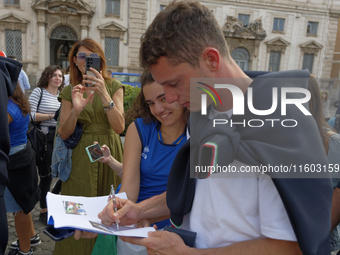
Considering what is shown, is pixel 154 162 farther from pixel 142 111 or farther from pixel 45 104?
pixel 45 104

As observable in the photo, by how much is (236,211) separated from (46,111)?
3746mm

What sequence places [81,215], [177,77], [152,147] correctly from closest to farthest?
[177,77] < [81,215] < [152,147]

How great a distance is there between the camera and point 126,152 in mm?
1820

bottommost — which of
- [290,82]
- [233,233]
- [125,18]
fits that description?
[233,233]

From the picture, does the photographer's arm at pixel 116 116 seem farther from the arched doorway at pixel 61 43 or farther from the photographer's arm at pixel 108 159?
the arched doorway at pixel 61 43

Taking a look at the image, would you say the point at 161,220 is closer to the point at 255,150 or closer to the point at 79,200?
the point at 79,200

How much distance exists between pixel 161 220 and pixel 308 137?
1167 millimetres

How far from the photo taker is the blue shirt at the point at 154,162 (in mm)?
1781

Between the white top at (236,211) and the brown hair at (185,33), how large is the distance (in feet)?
1.37

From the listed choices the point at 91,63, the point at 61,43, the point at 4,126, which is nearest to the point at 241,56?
the point at 61,43

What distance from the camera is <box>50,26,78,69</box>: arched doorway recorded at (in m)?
19.9

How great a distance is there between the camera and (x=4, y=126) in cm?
192

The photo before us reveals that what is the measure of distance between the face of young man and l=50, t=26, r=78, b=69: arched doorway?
20.9 meters

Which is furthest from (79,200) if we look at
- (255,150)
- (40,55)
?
(40,55)
